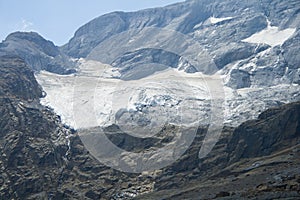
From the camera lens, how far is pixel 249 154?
113562mm

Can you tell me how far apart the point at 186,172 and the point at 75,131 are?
223 feet

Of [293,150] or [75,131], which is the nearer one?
[293,150]

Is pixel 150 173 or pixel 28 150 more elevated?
pixel 28 150

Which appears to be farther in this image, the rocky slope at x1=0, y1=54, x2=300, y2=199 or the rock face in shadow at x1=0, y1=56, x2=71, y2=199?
the rock face in shadow at x1=0, y1=56, x2=71, y2=199

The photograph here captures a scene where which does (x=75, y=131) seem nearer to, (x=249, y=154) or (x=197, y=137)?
(x=197, y=137)

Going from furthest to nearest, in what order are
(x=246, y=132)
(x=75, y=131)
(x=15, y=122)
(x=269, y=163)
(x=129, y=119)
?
1. (x=129, y=119)
2. (x=75, y=131)
3. (x=15, y=122)
4. (x=246, y=132)
5. (x=269, y=163)

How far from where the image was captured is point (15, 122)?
533ft

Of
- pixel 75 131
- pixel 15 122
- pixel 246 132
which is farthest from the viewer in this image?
A: pixel 75 131

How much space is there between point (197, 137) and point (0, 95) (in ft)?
267

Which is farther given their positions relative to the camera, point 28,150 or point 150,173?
point 28,150

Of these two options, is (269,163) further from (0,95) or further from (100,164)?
(0,95)

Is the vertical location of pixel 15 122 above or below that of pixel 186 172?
above

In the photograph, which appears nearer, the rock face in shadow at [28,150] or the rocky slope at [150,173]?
the rocky slope at [150,173]

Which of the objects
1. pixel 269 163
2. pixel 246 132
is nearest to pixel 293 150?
pixel 269 163
